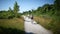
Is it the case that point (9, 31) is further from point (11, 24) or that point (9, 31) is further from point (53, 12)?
point (53, 12)

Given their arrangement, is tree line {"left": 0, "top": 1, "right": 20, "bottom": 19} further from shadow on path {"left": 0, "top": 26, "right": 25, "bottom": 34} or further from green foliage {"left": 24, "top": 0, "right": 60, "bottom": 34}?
green foliage {"left": 24, "top": 0, "right": 60, "bottom": 34}

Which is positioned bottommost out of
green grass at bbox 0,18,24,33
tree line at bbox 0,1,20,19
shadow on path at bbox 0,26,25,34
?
shadow on path at bbox 0,26,25,34

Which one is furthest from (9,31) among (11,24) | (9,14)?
(9,14)

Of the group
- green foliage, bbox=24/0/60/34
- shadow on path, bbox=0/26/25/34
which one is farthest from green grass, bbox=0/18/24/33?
green foliage, bbox=24/0/60/34

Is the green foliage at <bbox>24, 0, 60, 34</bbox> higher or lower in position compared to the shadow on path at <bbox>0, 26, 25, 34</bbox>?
higher

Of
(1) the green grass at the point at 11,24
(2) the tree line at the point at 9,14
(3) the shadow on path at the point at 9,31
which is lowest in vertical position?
(3) the shadow on path at the point at 9,31

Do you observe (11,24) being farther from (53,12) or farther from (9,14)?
(53,12)

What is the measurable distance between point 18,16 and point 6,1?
1.20 feet

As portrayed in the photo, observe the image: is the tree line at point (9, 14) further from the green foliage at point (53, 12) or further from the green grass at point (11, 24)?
the green foliage at point (53, 12)

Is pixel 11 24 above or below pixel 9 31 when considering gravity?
above

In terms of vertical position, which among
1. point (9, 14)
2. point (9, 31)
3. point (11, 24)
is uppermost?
point (9, 14)

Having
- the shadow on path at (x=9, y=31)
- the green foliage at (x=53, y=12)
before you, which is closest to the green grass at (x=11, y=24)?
the shadow on path at (x=9, y=31)

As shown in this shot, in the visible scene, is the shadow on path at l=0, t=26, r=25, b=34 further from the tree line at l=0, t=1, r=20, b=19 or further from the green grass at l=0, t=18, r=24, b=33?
the tree line at l=0, t=1, r=20, b=19

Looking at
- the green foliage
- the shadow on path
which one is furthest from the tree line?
the green foliage
